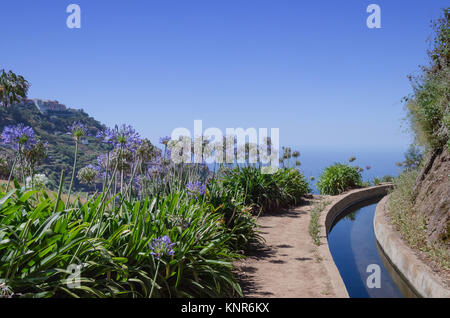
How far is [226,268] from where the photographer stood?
14.9ft

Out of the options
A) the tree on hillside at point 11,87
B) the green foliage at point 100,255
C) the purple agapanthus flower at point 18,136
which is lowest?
the green foliage at point 100,255

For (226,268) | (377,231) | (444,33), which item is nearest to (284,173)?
(377,231)

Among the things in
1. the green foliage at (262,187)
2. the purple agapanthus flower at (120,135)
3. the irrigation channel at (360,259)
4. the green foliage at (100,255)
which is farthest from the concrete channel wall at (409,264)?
the purple agapanthus flower at (120,135)

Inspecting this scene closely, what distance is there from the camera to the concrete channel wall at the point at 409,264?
469 cm

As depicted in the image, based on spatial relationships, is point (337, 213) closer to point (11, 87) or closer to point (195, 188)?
point (195, 188)

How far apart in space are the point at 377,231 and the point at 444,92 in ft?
11.4

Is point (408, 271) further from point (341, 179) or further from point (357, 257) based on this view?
point (341, 179)

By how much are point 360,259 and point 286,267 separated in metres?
2.20

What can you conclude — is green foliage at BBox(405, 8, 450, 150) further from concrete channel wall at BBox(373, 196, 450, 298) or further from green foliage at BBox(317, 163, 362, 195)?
green foliage at BBox(317, 163, 362, 195)

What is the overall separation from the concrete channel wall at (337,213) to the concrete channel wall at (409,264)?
122 cm

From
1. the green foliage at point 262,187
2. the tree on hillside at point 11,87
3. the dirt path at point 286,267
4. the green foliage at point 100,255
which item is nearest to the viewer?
the green foliage at point 100,255

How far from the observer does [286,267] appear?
219 inches

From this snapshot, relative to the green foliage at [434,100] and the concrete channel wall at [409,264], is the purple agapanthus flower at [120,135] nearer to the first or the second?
the concrete channel wall at [409,264]

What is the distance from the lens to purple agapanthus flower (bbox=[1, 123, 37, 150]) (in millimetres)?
3195
